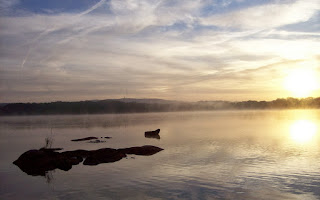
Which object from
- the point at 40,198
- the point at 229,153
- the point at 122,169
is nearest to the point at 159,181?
the point at 122,169

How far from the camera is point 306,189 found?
20.6 m

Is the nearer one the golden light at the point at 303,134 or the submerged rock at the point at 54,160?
the submerged rock at the point at 54,160

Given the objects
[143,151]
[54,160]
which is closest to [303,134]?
[143,151]

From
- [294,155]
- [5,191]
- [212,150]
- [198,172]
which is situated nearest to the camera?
[5,191]

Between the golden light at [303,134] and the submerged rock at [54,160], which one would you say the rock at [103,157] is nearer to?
the submerged rock at [54,160]

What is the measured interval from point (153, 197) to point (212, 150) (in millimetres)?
21794

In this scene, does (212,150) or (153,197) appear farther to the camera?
(212,150)

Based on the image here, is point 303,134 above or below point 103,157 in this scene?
above

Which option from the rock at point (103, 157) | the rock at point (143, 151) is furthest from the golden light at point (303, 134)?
the rock at point (103, 157)

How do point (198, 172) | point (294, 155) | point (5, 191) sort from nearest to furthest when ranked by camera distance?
point (5, 191) → point (198, 172) → point (294, 155)

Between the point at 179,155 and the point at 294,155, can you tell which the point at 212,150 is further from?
the point at 294,155

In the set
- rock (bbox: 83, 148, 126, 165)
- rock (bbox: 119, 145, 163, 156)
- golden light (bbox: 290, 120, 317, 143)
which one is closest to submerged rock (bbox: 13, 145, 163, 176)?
rock (bbox: 83, 148, 126, 165)

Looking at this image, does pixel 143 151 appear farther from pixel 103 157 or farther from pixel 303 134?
pixel 303 134

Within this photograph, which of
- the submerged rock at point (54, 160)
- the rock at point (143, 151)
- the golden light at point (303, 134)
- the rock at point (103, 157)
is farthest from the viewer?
the golden light at point (303, 134)
